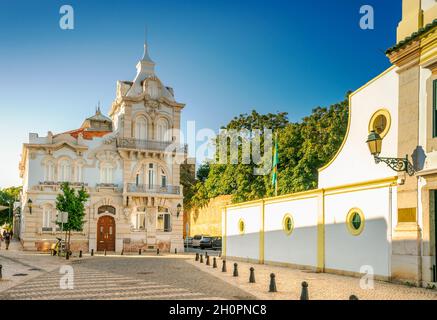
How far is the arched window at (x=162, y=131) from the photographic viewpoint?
139 feet

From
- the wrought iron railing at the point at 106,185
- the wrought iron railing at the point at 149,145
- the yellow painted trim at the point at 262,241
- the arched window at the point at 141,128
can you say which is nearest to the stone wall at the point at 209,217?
the wrought iron railing at the point at 149,145

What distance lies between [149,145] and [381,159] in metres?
28.0

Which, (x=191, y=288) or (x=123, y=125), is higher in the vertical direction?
(x=123, y=125)

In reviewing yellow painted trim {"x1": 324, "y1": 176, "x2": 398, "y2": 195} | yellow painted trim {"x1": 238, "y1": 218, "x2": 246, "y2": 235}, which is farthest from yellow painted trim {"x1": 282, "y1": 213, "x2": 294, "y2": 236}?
yellow painted trim {"x1": 238, "y1": 218, "x2": 246, "y2": 235}

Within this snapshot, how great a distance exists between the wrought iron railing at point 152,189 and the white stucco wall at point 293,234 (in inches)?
625

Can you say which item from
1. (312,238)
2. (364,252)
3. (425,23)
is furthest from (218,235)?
(425,23)

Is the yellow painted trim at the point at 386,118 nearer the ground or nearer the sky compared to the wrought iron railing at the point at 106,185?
nearer the sky

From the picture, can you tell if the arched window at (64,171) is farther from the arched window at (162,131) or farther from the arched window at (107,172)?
the arched window at (162,131)

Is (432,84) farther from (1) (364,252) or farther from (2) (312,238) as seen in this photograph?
(2) (312,238)

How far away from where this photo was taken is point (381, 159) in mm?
15539

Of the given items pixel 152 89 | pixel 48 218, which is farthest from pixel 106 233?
pixel 152 89

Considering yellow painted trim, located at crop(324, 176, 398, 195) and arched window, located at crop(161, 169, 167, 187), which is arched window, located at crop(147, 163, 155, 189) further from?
yellow painted trim, located at crop(324, 176, 398, 195)
